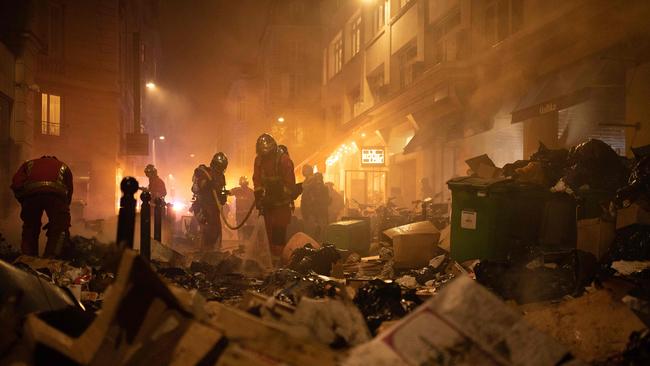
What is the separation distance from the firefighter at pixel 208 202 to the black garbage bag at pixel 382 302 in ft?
21.7

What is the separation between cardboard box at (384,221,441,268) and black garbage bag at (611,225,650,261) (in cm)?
252

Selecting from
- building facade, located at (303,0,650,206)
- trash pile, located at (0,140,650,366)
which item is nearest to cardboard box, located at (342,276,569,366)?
trash pile, located at (0,140,650,366)

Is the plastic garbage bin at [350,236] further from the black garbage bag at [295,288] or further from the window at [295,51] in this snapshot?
the window at [295,51]

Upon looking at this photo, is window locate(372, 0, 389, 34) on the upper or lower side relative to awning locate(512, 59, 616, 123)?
upper

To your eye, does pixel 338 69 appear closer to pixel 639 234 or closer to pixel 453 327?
pixel 639 234

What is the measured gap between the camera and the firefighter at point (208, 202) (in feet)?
33.5

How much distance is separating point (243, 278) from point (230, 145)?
59.6 meters

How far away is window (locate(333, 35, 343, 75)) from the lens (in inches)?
1201

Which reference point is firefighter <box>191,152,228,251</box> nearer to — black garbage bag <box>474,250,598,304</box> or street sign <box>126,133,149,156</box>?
black garbage bag <box>474,250,598,304</box>

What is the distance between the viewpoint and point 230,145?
Answer: 2544 inches

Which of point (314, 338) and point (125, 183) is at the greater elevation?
point (125, 183)

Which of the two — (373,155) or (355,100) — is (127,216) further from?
(355,100)

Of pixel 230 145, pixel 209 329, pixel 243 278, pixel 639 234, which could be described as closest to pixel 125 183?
pixel 209 329

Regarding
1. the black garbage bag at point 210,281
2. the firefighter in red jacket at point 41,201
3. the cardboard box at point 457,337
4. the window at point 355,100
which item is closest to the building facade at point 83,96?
the window at point 355,100
